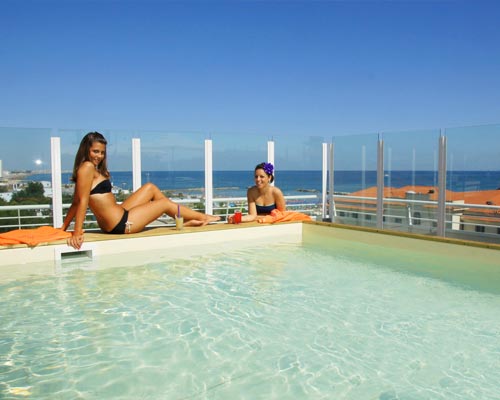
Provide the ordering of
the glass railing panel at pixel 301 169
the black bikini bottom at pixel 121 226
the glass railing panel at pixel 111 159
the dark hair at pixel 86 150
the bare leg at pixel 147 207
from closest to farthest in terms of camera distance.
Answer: the dark hair at pixel 86 150 → the black bikini bottom at pixel 121 226 → the bare leg at pixel 147 207 → the glass railing panel at pixel 111 159 → the glass railing panel at pixel 301 169

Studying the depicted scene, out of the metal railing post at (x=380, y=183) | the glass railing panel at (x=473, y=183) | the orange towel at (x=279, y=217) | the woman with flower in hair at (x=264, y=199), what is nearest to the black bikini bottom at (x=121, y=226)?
the woman with flower in hair at (x=264, y=199)

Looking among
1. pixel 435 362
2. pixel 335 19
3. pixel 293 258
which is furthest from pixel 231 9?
pixel 435 362

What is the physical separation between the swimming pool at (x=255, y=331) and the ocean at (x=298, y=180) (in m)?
1.63

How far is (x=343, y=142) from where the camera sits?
727 centimetres

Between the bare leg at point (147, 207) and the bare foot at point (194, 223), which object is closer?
the bare leg at point (147, 207)

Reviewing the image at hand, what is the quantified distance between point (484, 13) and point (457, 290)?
1688 centimetres

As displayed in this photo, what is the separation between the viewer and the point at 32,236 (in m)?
4.24

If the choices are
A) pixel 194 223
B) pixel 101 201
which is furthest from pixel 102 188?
pixel 194 223

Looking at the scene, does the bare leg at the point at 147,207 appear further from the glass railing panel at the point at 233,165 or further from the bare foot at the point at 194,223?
the glass railing panel at the point at 233,165

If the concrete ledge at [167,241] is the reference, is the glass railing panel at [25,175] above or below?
above

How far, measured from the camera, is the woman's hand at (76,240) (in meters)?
4.27

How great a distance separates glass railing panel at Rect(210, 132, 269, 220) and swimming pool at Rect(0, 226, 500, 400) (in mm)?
2619

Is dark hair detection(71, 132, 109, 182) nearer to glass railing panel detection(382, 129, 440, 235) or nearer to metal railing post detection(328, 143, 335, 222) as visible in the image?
glass railing panel detection(382, 129, 440, 235)

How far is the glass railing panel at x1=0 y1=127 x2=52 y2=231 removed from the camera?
545cm
